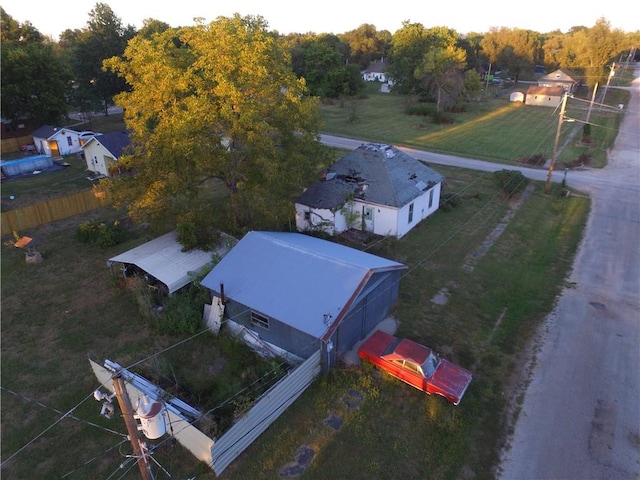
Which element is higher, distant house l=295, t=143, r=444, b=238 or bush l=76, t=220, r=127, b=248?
distant house l=295, t=143, r=444, b=238

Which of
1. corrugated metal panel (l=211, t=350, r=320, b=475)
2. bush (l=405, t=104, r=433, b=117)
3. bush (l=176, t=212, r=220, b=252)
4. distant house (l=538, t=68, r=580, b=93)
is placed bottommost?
corrugated metal panel (l=211, t=350, r=320, b=475)

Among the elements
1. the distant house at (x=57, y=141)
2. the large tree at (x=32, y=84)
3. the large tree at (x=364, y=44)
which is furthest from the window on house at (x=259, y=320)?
the large tree at (x=364, y=44)

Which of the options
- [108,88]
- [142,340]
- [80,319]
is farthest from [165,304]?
[108,88]

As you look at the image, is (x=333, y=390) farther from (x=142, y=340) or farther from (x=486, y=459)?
(x=142, y=340)

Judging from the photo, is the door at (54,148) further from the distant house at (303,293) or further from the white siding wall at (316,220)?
the distant house at (303,293)

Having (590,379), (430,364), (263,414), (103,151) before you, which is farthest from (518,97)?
(263,414)

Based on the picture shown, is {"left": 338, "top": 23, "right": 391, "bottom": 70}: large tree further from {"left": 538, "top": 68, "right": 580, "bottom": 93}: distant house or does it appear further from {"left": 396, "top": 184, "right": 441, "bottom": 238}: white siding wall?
→ {"left": 396, "top": 184, "right": 441, "bottom": 238}: white siding wall

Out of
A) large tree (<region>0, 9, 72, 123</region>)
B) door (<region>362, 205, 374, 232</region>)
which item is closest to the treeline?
large tree (<region>0, 9, 72, 123</region>)
